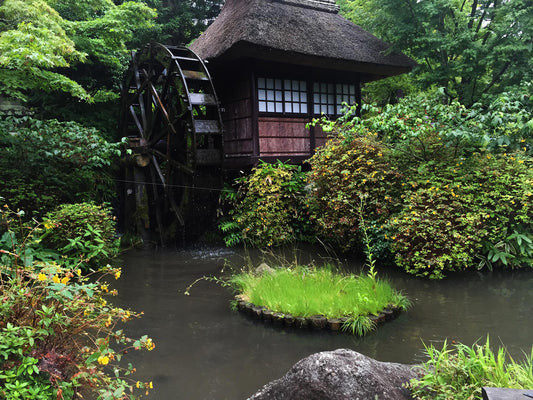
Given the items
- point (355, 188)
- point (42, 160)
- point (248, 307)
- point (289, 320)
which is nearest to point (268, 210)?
point (355, 188)

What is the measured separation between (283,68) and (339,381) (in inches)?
355

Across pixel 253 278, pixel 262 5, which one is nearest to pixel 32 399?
pixel 253 278

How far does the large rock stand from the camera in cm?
238

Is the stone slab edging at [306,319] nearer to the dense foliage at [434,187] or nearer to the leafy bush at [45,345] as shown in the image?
the dense foliage at [434,187]

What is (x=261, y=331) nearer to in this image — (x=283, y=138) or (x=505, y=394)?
(x=505, y=394)

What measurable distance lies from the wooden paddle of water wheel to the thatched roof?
1.11m

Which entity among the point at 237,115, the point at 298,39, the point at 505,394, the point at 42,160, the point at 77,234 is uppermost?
the point at 298,39

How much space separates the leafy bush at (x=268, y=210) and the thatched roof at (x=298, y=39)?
2.60 m

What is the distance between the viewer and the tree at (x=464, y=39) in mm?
9891

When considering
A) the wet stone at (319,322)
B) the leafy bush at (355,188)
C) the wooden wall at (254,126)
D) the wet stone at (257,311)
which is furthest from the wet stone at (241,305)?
the wooden wall at (254,126)

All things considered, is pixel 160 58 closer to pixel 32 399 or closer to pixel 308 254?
pixel 308 254

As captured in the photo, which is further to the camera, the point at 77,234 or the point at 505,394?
the point at 77,234

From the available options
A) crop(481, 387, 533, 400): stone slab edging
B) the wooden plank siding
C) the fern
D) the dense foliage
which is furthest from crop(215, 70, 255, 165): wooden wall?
crop(481, 387, 533, 400): stone slab edging

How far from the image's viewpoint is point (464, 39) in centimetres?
1027
